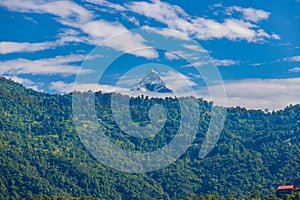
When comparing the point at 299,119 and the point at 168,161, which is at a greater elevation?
the point at 299,119

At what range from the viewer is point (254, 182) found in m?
127

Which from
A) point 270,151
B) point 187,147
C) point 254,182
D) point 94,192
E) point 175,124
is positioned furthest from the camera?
point 175,124

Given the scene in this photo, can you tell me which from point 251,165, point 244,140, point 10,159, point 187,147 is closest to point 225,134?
point 244,140

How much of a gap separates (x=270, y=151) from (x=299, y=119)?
145 feet

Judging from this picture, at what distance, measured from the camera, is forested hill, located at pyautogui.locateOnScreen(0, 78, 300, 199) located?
118562 mm

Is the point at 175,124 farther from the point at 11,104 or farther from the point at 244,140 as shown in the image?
the point at 11,104

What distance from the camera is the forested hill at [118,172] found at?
11856 centimetres

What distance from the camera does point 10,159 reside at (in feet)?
395

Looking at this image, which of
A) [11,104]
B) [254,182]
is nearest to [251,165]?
A: [254,182]

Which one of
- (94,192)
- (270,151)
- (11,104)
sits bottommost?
(94,192)

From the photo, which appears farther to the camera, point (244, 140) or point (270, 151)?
point (244, 140)

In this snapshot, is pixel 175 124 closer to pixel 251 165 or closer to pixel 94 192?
pixel 251 165

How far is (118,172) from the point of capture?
13800cm

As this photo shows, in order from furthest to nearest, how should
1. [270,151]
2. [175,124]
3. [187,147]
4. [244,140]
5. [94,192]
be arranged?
[175,124] → [244,140] → [187,147] → [270,151] → [94,192]
